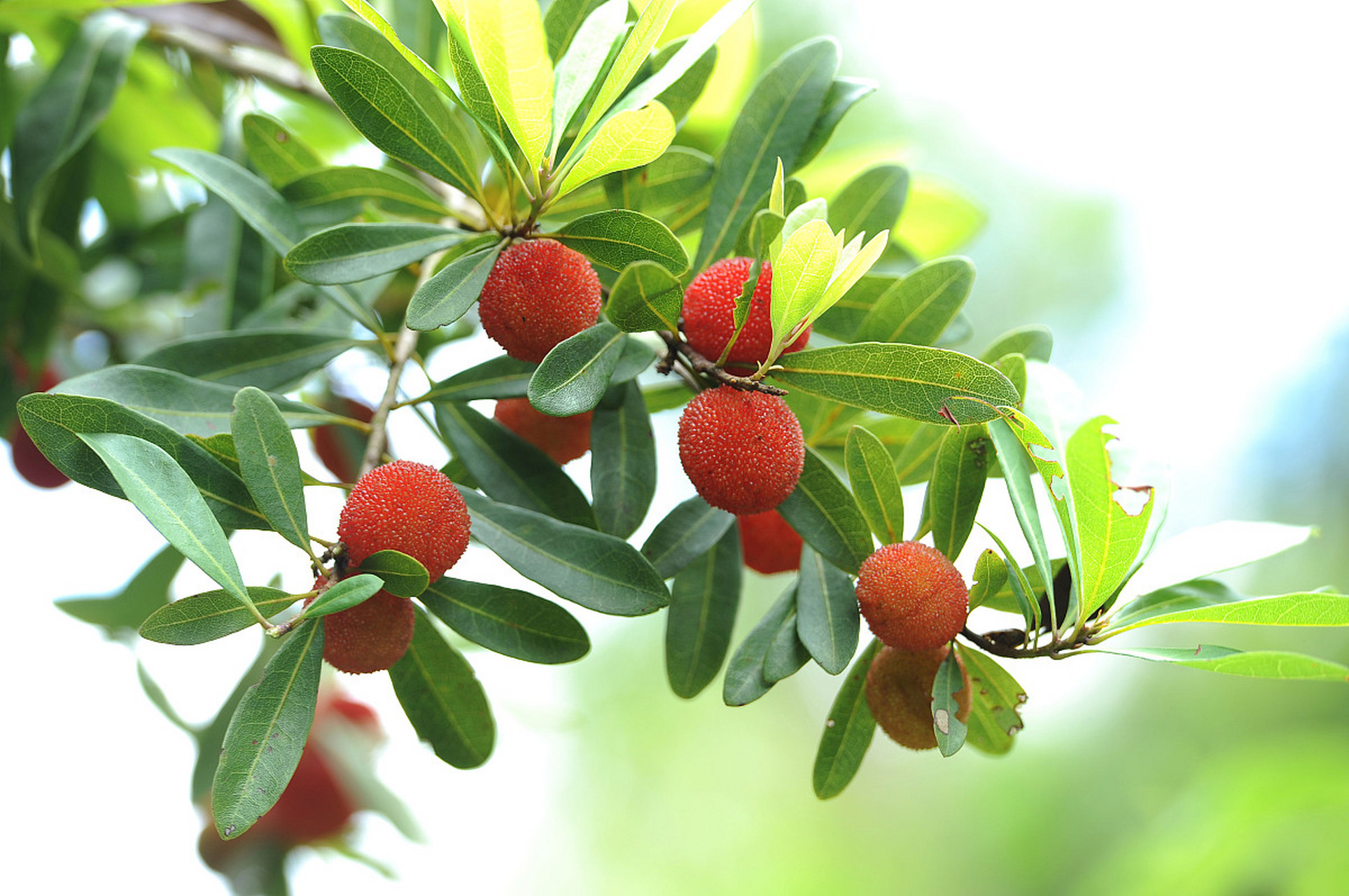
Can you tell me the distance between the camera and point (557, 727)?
106 cm

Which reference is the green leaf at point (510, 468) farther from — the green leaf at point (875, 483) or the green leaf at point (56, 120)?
the green leaf at point (56, 120)

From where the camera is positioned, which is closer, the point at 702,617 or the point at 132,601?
the point at 702,617

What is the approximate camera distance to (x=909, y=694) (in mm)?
479

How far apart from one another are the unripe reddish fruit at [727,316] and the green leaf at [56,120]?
1.67 ft

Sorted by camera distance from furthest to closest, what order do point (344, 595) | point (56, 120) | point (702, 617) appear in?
point (56, 120) < point (702, 617) < point (344, 595)

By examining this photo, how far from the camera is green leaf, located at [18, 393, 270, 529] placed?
1.31 ft

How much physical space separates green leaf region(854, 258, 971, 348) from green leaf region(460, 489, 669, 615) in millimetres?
193

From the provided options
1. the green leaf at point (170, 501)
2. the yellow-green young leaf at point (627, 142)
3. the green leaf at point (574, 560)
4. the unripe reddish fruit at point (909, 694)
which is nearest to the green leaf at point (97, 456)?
the green leaf at point (170, 501)

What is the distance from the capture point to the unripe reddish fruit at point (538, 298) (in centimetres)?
45

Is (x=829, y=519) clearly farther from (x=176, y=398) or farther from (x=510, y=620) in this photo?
(x=176, y=398)

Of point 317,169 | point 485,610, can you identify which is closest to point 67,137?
point 317,169

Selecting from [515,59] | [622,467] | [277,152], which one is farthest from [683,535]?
[277,152]

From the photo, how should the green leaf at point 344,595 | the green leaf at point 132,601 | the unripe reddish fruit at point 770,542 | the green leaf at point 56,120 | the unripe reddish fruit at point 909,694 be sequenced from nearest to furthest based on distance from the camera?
the green leaf at point 344,595 < the unripe reddish fruit at point 909,694 < the unripe reddish fruit at point 770,542 < the green leaf at point 56,120 < the green leaf at point 132,601

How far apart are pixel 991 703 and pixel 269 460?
0.39 m
